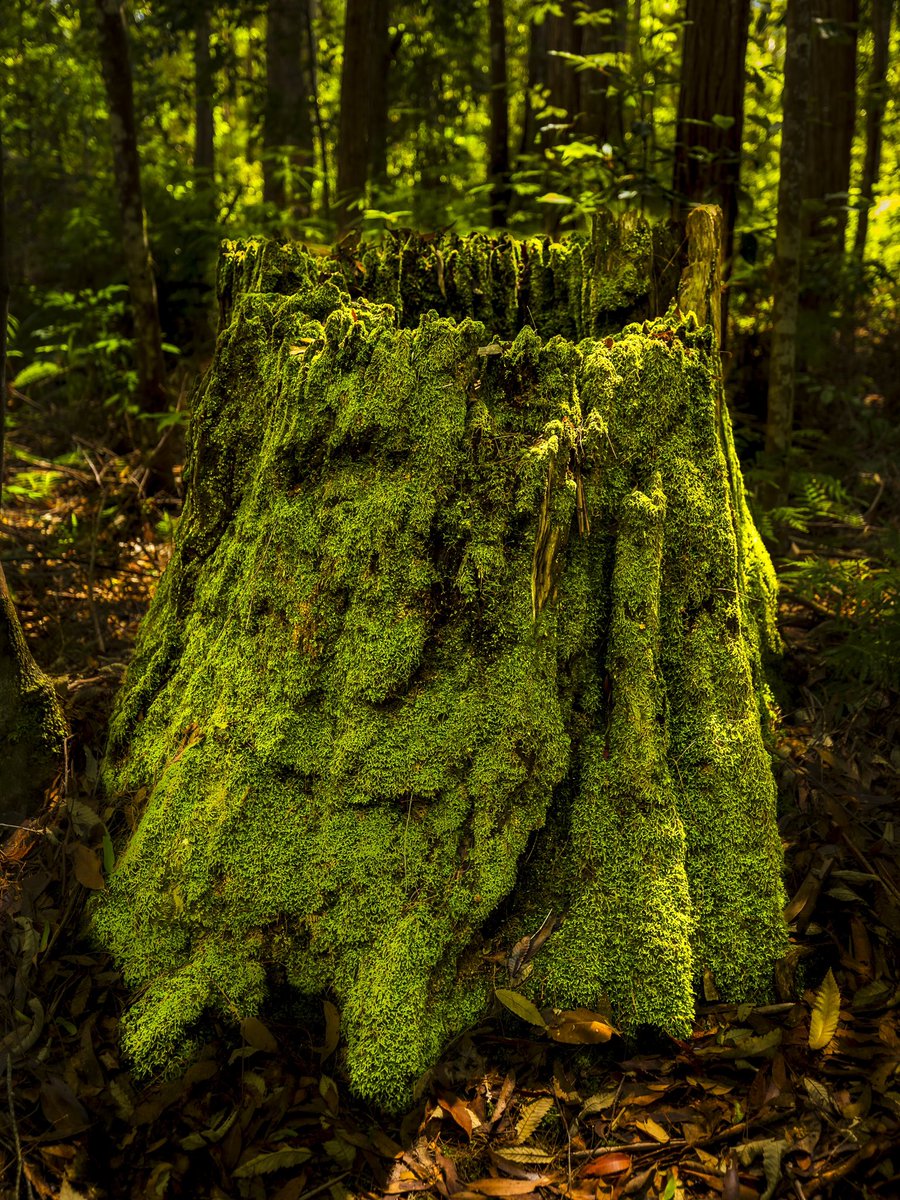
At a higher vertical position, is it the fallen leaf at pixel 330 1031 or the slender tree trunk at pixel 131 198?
the slender tree trunk at pixel 131 198

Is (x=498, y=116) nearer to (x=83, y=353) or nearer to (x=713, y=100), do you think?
(x=713, y=100)

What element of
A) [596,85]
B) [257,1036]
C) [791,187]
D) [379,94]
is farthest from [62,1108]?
[596,85]

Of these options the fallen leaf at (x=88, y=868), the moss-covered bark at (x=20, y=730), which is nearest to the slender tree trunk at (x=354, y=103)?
the moss-covered bark at (x=20, y=730)

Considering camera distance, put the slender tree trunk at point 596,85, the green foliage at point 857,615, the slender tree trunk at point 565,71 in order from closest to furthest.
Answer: the green foliage at point 857,615 → the slender tree trunk at point 596,85 → the slender tree trunk at point 565,71

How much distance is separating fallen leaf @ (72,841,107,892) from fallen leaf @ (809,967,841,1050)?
203cm

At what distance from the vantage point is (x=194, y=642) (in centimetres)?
274

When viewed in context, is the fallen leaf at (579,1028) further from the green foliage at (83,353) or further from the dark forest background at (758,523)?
the green foliage at (83,353)

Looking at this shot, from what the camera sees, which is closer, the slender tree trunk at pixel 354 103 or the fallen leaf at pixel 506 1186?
the fallen leaf at pixel 506 1186

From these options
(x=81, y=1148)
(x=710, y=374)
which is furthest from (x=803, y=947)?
(x=81, y=1148)

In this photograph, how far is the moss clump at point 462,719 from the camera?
220 centimetres

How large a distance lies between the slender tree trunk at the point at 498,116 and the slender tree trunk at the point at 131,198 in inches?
137

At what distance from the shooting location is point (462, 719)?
2.27 metres

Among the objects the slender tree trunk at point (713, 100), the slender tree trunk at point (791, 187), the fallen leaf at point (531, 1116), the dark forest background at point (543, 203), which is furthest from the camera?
the slender tree trunk at point (713, 100)

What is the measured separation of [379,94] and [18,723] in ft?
28.6
